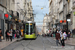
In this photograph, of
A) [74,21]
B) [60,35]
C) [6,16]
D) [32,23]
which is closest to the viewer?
[60,35]

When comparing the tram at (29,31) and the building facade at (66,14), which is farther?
the building facade at (66,14)

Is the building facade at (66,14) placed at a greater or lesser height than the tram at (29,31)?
greater

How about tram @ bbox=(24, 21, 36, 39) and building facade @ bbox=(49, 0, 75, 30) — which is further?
building facade @ bbox=(49, 0, 75, 30)

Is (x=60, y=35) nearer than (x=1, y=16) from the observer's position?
Yes

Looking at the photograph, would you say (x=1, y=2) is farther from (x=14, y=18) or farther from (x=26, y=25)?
(x=14, y=18)

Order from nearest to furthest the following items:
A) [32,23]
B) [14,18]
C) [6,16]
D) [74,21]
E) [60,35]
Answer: [60,35] < [6,16] < [32,23] < [74,21] < [14,18]

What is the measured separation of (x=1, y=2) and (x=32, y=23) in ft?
19.1

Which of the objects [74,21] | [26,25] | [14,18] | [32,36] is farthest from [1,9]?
[74,21]

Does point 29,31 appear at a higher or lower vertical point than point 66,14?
lower

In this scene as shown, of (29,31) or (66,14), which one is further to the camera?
(66,14)

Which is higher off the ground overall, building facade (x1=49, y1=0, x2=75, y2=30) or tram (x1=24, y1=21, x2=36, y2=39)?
building facade (x1=49, y1=0, x2=75, y2=30)

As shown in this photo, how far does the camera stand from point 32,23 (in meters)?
27.0

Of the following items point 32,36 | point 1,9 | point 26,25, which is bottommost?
point 32,36

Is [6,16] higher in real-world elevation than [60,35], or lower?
higher
